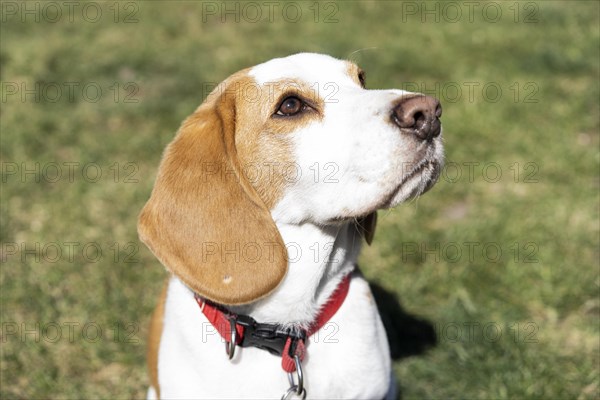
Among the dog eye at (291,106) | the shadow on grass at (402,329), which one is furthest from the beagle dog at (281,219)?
the shadow on grass at (402,329)

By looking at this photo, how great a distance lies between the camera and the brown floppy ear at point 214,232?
2797 mm

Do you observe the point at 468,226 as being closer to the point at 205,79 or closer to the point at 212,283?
the point at 212,283

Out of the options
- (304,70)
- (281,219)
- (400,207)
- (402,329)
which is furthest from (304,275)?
(400,207)

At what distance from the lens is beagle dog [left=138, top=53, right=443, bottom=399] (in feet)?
8.80

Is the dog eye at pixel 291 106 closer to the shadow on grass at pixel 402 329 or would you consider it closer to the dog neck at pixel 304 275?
the dog neck at pixel 304 275

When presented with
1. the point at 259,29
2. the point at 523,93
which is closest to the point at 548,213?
the point at 523,93

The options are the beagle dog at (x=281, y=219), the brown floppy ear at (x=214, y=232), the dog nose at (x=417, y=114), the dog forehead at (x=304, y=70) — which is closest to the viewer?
the dog nose at (x=417, y=114)

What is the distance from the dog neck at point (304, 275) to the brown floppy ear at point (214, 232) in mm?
142

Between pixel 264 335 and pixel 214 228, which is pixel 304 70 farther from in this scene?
pixel 264 335

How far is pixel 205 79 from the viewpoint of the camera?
24.6 feet

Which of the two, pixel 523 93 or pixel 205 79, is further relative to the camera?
pixel 205 79

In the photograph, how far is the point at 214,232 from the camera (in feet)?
9.23

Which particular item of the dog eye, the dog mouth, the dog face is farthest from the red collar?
the dog eye

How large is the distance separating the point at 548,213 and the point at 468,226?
0.57 m
